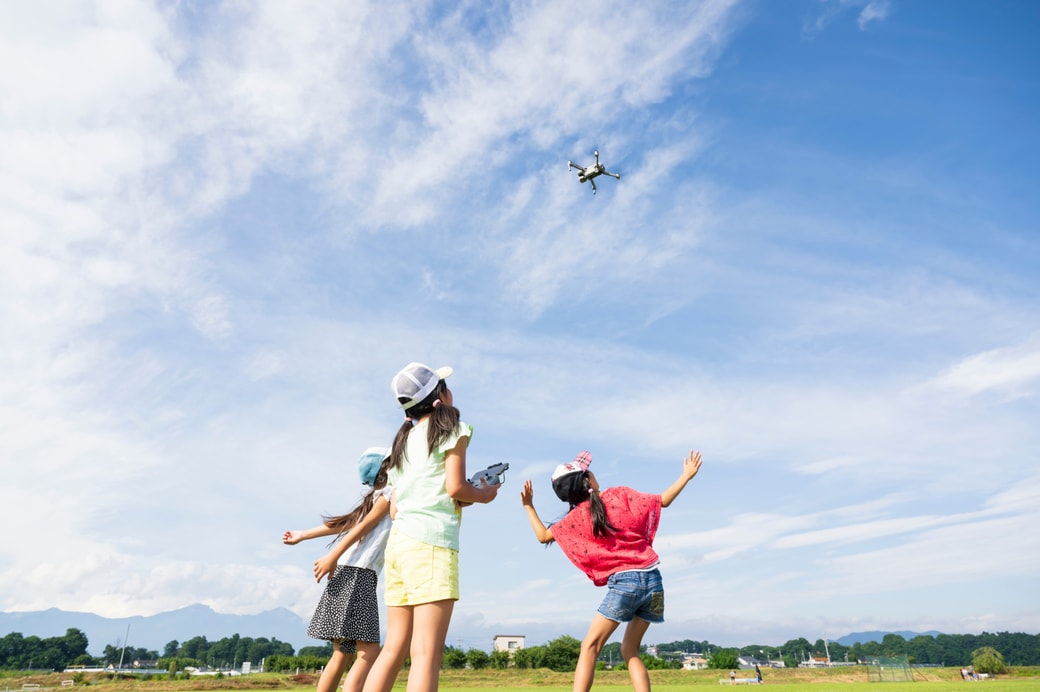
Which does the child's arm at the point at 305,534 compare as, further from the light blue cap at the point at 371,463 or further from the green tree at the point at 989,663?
the green tree at the point at 989,663

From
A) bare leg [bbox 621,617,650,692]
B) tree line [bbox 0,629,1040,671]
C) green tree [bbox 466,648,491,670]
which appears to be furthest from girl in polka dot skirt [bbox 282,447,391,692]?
green tree [bbox 466,648,491,670]

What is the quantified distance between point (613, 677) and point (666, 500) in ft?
68.9

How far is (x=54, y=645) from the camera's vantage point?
117312 mm

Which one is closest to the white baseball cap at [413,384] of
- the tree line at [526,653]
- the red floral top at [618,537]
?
the red floral top at [618,537]

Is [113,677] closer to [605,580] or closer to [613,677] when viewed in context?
[613,677]

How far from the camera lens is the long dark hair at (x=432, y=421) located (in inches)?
159

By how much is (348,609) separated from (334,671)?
0.48 m

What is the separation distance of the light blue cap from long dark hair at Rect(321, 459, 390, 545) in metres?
0.03

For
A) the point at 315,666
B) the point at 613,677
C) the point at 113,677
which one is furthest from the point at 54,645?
the point at 613,677

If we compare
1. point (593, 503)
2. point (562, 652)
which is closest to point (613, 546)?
point (593, 503)

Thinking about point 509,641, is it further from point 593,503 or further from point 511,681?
point 593,503

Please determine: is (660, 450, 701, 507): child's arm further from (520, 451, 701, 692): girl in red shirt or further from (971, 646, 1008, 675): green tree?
(971, 646, 1008, 675): green tree

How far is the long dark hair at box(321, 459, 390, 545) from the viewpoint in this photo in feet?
18.5

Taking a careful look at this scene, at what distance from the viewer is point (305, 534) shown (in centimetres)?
567
